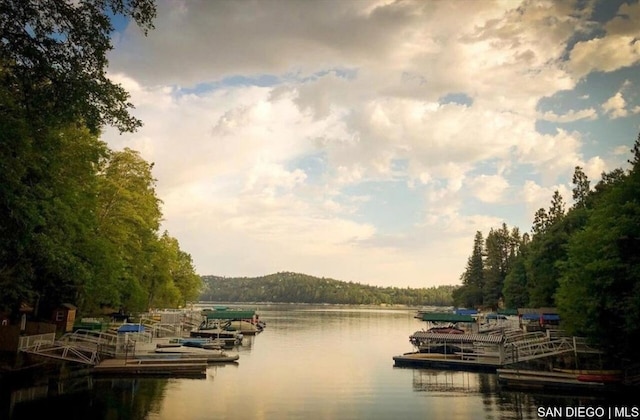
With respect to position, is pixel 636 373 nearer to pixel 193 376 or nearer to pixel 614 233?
pixel 614 233

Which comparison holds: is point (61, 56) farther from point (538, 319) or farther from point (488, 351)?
point (538, 319)

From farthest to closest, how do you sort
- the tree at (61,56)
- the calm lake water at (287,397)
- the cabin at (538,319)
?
the cabin at (538,319) → the calm lake water at (287,397) → the tree at (61,56)

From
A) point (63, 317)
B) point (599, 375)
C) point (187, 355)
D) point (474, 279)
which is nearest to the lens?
point (599, 375)

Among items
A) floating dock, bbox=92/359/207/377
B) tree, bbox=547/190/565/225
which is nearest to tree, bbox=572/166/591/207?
tree, bbox=547/190/565/225

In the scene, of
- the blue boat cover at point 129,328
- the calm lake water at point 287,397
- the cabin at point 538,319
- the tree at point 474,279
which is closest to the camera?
the calm lake water at point 287,397

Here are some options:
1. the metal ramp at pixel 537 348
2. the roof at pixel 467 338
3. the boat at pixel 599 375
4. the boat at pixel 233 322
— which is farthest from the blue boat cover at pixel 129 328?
the boat at pixel 599 375

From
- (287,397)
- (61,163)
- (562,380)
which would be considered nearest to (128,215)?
(61,163)

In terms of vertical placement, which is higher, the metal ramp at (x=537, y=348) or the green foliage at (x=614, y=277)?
the green foliage at (x=614, y=277)

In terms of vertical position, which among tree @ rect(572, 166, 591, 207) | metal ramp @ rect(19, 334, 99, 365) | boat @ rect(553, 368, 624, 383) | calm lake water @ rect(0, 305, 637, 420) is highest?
tree @ rect(572, 166, 591, 207)

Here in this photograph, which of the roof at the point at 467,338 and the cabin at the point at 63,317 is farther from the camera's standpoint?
the cabin at the point at 63,317

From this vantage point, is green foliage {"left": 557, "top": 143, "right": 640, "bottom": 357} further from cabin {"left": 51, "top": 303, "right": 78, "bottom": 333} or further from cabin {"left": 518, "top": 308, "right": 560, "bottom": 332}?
cabin {"left": 51, "top": 303, "right": 78, "bottom": 333}

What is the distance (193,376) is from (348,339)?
146ft

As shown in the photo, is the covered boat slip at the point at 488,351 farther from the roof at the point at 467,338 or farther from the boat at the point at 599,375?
the boat at the point at 599,375

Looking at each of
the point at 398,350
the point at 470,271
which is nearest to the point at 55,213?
the point at 398,350
